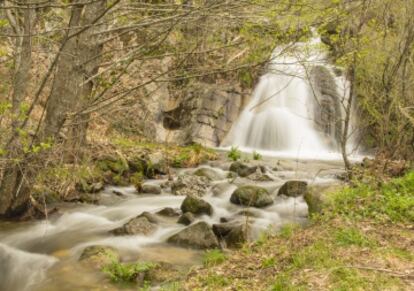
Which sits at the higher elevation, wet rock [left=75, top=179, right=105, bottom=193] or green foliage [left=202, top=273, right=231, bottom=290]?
wet rock [left=75, top=179, right=105, bottom=193]

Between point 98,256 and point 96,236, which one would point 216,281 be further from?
point 96,236

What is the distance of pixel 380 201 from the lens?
24.1 feet

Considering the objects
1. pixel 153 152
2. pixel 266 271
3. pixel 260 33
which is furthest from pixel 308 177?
pixel 266 271

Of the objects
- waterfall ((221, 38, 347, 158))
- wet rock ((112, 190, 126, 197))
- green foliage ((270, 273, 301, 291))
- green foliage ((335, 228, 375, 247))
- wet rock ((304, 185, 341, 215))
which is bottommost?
wet rock ((112, 190, 126, 197))

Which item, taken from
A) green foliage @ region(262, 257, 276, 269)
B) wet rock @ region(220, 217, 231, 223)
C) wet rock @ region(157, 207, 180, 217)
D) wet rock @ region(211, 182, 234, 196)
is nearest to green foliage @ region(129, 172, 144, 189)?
wet rock @ region(211, 182, 234, 196)

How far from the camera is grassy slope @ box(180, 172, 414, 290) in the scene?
4.86m

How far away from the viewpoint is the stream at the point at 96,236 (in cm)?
661

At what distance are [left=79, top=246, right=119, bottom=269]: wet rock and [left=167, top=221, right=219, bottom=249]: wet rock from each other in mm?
1128

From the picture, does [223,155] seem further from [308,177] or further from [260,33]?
[260,33]

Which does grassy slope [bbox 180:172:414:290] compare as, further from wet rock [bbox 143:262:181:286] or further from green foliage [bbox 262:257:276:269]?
wet rock [bbox 143:262:181:286]

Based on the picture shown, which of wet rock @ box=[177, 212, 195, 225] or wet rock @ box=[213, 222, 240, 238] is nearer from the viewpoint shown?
wet rock @ box=[213, 222, 240, 238]

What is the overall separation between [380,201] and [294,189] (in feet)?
11.9

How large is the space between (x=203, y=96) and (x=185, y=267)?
13942 millimetres

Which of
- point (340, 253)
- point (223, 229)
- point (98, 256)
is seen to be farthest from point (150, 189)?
point (340, 253)
